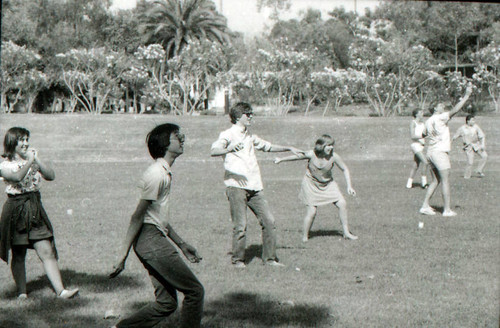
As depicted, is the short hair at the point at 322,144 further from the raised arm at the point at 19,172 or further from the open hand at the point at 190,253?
the open hand at the point at 190,253

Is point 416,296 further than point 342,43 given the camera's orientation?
No

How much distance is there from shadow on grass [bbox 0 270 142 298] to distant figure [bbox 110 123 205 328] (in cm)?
190

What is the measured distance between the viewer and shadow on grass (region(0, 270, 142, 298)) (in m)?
6.15

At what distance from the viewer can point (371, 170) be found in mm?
19297

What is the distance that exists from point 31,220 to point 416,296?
3549 millimetres

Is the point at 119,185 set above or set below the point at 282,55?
below

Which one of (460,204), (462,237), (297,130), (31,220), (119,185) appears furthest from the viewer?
(297,130)

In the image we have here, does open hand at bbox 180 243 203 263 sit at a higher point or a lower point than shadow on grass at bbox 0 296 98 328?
higher

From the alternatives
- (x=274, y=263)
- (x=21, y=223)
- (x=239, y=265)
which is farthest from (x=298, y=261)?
(x=21, y=223)

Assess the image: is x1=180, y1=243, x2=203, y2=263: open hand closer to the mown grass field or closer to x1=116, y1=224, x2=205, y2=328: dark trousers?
x1=116, y1=224, x2=205, y2=328: dark trousers

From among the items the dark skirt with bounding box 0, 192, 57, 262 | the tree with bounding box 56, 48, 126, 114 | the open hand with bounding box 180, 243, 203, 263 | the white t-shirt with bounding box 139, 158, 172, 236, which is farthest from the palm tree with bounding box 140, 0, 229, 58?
the open hand with bounding box 180, 243, 203, 263

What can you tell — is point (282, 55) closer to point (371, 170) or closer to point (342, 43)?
point (371, 170)

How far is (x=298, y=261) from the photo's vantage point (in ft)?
24.1

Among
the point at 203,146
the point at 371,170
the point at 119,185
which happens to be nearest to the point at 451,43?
the point at 203,146
